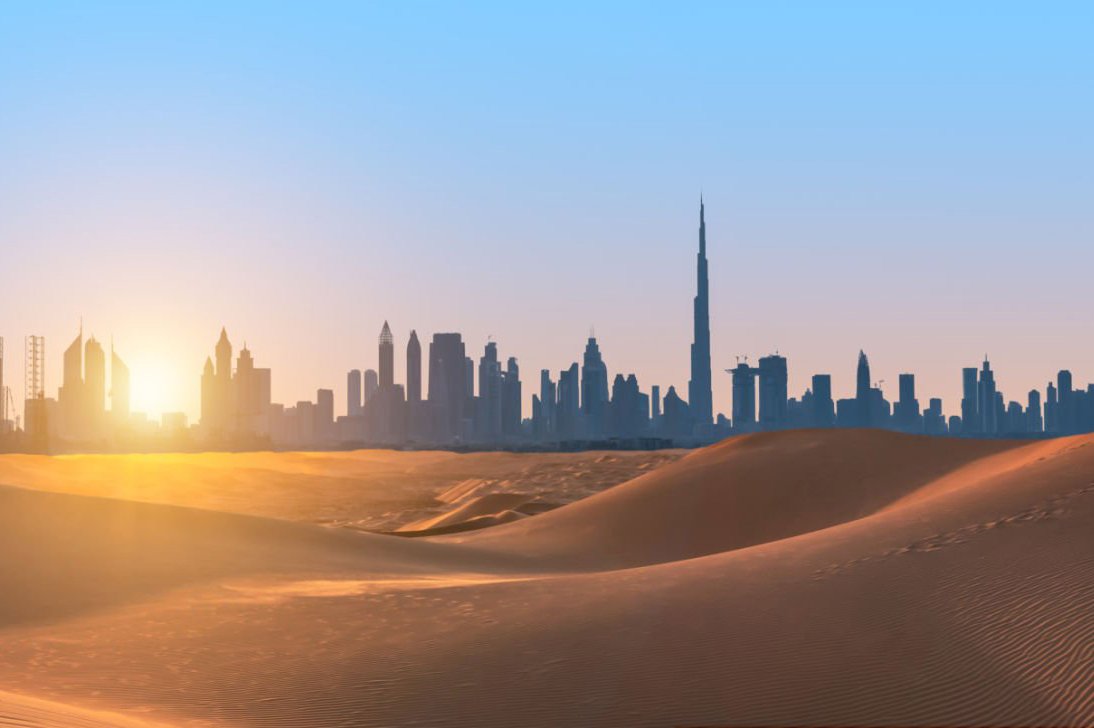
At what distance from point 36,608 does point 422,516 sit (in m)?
24.2

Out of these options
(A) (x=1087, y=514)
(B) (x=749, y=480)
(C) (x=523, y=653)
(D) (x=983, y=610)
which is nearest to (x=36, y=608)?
(C) (x=523, y=653)

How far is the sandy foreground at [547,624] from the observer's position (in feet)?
31.5

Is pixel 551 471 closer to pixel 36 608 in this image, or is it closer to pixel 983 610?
pixel 36 608

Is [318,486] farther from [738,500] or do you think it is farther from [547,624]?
[547,624]

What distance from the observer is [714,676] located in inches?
397

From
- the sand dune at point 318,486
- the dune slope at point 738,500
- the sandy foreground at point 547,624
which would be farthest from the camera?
the sand dune at point 318,486

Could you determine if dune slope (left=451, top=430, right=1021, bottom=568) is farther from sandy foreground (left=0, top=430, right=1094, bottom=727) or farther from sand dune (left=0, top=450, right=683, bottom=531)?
sand dune (left=0, top=450, right=683, bottom=531)

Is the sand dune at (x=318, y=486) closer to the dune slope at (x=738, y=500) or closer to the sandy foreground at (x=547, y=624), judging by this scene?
the dune slope at (x=738, y=500)

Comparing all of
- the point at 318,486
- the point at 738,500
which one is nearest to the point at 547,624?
the point at 738,500

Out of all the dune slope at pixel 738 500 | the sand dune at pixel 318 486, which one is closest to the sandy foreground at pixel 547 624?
the dune slope at pixel 738 500

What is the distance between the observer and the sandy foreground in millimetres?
9594

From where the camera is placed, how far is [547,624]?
1199 centimetres

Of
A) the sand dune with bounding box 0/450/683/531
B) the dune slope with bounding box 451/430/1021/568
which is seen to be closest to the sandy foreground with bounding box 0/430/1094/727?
the dune slope with bounding box 451/430/1021/568

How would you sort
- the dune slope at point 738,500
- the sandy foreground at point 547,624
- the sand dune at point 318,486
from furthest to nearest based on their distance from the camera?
the sand dune at point 318,486, the dune slope at point 738,500, the sandy foreground at point 547,624
